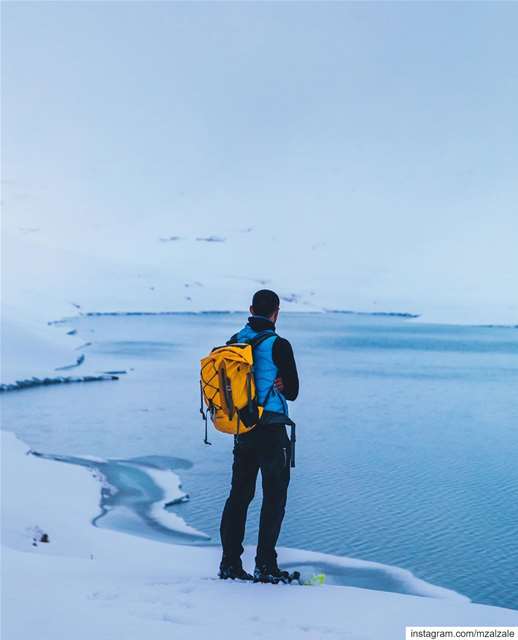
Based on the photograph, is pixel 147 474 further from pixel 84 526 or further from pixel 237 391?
pixel 237 391

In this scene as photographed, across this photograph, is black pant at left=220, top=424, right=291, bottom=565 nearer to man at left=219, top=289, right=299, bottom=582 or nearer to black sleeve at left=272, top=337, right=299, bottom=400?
man at left=219, top=289, right=299, bottom=582

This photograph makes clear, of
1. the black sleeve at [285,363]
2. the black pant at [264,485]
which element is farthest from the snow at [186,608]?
the black sleeve at [285,363]

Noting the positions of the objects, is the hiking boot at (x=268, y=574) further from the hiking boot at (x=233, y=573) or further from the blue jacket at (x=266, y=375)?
the blue jacket at (x=266, y=375)

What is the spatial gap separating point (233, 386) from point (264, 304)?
0.58 m

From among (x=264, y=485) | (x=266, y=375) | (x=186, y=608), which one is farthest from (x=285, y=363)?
(x=186, y=608)

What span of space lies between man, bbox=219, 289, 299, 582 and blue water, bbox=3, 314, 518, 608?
3543 millimetres

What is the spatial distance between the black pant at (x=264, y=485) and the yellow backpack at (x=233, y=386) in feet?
0.58

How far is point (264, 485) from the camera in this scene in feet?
16.8

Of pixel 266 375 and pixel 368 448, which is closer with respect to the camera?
pixel 266 375

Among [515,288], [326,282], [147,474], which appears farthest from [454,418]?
[326,282]

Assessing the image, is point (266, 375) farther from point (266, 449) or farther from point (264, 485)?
point (264, 485)

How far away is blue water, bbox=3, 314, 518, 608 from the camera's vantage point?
948cm

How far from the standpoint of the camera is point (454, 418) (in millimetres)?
20172

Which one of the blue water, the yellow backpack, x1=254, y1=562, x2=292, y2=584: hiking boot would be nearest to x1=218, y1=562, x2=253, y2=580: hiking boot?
x1=254, y1=562, x2=292, y2=584: hiking boot
